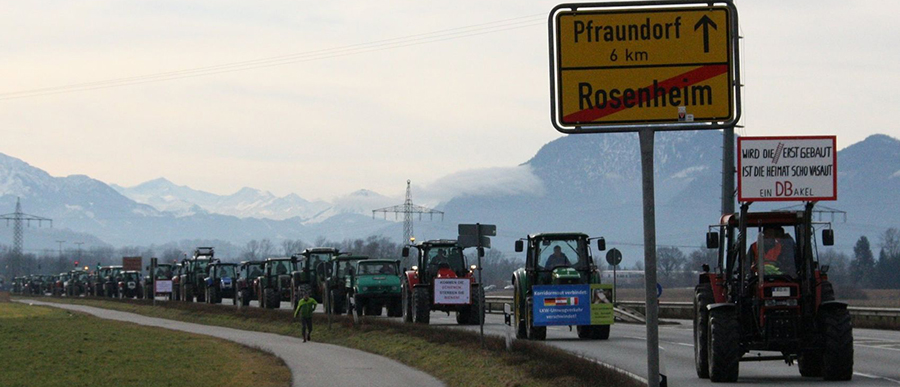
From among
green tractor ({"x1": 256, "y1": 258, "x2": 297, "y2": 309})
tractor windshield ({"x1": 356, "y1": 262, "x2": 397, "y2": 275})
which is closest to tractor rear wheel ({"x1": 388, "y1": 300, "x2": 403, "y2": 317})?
tractor windshield ({"x1": 356, "y1": 262, "x2": 397, "y2": 275})

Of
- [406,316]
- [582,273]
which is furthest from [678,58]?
[406,316]

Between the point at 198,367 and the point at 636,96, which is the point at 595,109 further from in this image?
A: the point at 198,367

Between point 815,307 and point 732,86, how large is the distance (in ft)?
32.5

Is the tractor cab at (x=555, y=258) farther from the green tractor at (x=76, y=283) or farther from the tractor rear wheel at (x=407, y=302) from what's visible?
the green tractor at (x=76, y=283)

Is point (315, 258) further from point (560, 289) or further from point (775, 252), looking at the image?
point (775, 252)

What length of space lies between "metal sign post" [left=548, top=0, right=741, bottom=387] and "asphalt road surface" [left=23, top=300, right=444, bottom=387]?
1378 centimetres

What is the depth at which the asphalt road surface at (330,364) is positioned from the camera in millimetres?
24609

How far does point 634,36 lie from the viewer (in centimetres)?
1012

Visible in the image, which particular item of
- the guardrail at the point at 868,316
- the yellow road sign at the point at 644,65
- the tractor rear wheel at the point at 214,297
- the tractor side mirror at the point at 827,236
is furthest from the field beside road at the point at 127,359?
the tractor rear wheel at the point at 214,297

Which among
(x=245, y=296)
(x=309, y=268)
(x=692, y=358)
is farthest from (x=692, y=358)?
(x=245, y=296)

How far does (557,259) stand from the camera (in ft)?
103

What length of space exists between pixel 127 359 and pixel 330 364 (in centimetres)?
596

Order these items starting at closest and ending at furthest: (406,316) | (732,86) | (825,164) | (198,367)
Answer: (732,86), (825,164), (198,367), (406,316)

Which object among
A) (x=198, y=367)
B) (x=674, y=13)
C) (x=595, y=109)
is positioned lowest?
(x=198, y=367)
